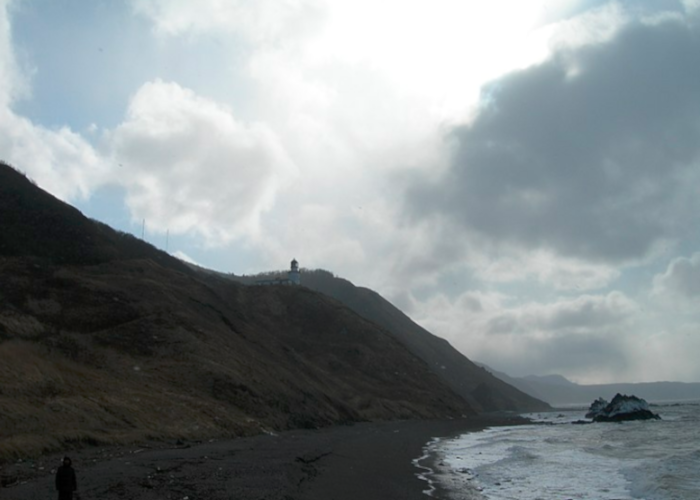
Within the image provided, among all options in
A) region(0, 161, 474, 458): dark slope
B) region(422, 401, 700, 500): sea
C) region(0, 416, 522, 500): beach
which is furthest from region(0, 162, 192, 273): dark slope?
region(422, 401, 700, 500): sea

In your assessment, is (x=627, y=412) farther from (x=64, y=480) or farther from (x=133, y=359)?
(x=64, y=480)

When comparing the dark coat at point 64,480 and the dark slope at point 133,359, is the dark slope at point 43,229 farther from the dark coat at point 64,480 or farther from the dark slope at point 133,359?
the dark coat at point 64,480

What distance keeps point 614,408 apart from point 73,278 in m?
78.4

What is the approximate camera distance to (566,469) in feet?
108

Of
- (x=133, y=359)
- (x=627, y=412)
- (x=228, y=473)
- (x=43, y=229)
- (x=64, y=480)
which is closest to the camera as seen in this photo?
(x=64, y=480)

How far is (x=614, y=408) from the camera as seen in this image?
96062mm

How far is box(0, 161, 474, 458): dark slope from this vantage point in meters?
32.0

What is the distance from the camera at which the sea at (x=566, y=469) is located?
963 inches

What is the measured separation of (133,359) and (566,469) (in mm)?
31773

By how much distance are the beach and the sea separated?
7.04ft

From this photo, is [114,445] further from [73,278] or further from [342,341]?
[342,341]

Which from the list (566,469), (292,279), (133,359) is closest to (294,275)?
(292,279)

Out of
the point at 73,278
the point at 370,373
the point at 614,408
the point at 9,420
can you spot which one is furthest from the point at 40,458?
the point at 614,408

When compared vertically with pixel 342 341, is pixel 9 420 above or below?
below
